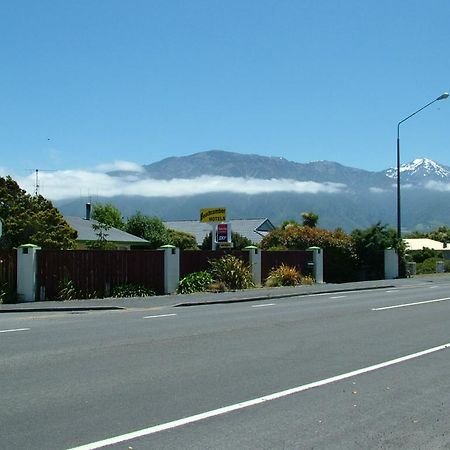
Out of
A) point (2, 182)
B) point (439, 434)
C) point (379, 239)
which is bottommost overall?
point (439, 434)

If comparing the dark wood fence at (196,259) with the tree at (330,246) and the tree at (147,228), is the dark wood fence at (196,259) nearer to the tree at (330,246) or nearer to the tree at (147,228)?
the tree at (330,246)

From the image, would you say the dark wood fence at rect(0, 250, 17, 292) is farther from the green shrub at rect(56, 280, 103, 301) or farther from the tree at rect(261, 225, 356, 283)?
the tree at rect(261, 225, 356, 283)

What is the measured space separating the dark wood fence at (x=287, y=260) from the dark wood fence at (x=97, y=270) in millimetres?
6627

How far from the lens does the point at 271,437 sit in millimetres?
5891

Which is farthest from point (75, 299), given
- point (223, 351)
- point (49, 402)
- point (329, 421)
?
point (329, 421)

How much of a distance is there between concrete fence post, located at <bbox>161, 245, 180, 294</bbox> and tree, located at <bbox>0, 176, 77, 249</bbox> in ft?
34.2

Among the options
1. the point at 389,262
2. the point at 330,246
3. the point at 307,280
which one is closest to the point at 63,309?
the point at 307,280

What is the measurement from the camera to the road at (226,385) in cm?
596

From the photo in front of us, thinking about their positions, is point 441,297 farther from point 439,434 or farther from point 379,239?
point 439,434

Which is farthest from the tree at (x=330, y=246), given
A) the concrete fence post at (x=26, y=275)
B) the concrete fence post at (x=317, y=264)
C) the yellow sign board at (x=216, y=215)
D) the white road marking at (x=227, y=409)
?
the white road marking at (x=227, y=409)

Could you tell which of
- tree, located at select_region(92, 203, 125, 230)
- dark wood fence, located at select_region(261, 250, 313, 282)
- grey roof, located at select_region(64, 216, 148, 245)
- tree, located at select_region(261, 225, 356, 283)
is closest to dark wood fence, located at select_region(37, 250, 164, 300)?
dark wood fence, located at select_region(261, 250, 313, 282)

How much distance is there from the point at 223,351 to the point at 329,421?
4134 mm

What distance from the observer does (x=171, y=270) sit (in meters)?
24.6

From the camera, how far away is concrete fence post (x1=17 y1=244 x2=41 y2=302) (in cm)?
2112
